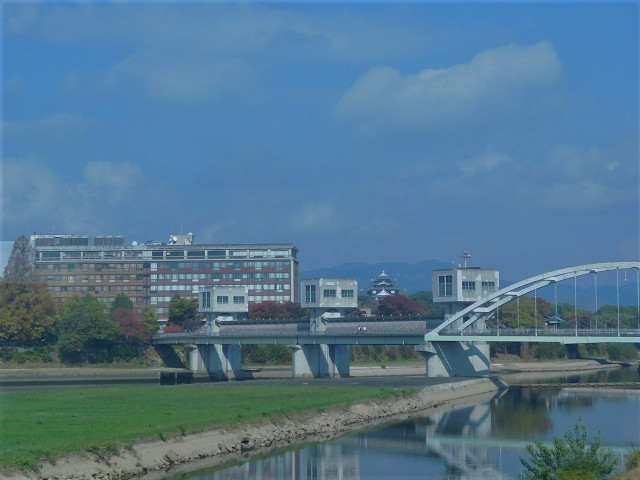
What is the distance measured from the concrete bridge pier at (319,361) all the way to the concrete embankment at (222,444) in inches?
986

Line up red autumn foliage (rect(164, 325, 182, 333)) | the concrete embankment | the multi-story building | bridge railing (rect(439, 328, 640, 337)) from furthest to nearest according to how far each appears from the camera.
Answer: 1. the multi-story building
2. red autumn foliage (rect(164, 325, 182, 333))
3. bridge railing (rect(439, 328, 640, 337))
4. the concrete embankment

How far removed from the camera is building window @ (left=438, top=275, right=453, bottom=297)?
295ft

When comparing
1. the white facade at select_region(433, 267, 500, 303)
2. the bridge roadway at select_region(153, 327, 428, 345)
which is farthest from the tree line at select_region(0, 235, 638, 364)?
the white facade at select_region(433, 267, 500, 303)

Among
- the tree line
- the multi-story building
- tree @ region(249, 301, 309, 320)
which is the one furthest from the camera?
the multi-story building

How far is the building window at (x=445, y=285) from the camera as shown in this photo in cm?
9006

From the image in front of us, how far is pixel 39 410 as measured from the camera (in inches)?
2152

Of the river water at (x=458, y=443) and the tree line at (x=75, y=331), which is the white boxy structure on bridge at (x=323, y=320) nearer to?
the tree line at (x=75, y=331)

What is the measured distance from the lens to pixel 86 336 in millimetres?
107250

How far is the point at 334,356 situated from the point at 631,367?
144ft

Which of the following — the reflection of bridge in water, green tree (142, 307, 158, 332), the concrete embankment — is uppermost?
green tree (142, 307, 158, 332)

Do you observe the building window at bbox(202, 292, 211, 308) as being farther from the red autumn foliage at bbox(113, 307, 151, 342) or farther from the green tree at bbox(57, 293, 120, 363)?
the green tree at bbox(57, 293, 120, 363)

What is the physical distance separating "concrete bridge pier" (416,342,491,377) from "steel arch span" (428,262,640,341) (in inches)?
64.7

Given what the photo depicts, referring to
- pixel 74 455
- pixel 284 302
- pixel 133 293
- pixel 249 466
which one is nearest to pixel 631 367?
pixel 284 302

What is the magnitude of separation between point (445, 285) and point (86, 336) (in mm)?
42196
